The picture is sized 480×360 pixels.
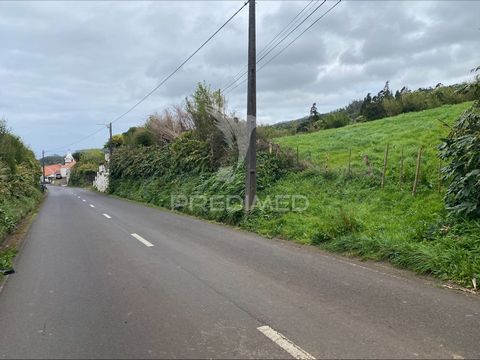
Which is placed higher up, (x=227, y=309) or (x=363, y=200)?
(x=363, y=200)

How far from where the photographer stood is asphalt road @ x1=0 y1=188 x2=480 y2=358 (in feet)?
14.0

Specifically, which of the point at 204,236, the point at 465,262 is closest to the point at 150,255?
the point at 204,236

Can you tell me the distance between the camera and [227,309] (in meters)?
5.42

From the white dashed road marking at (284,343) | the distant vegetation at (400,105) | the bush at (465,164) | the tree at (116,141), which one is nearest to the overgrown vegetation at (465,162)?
the bush at (465,164)

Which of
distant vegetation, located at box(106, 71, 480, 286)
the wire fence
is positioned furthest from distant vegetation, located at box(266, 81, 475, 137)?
the wire fence

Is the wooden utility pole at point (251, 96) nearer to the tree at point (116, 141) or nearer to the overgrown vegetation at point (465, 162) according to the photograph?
the overgrown vegetation at point (465, 162)

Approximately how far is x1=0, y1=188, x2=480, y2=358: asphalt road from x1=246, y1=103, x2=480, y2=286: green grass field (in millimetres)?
573

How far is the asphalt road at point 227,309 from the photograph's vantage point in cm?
427

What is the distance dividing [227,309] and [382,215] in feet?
21.7

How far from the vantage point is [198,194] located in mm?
20172

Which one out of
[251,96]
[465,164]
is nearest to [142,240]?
[251,96]

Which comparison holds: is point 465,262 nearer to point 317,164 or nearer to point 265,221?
point 265,221

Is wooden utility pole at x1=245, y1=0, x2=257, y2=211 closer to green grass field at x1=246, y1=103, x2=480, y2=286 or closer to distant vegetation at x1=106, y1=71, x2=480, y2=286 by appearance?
distant vegetation at x1=106, y1=71, x2=480, y2=286

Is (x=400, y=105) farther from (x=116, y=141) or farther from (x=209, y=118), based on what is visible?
(x=116, y=141)
